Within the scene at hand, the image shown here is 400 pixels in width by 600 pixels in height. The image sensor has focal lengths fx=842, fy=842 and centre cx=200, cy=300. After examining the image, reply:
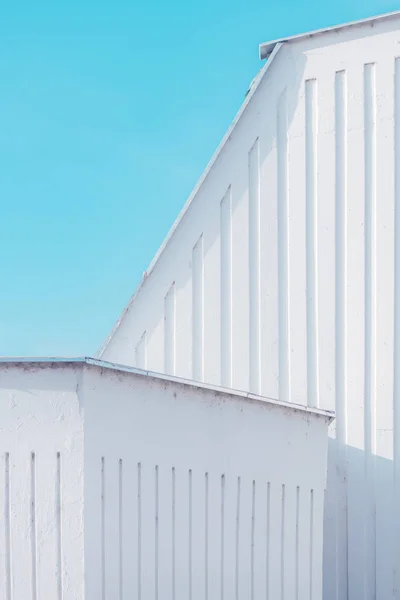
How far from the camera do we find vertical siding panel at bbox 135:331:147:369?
717cm

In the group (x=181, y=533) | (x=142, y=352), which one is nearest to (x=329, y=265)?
(x=142, y=352)

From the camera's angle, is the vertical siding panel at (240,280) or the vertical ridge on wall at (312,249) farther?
the vertical siding panel at (240,280)

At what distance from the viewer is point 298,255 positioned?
6.60 meters

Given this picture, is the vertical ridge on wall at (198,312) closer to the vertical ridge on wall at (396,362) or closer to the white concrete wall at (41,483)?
the vertical ridge on wall at (396,362)

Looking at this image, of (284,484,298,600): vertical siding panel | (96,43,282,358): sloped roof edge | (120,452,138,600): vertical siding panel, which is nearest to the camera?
(120,452,138,600): vertical siding panel

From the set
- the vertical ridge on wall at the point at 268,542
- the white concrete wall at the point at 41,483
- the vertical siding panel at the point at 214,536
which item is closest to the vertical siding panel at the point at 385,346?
the vertical ridge on wall at the point at 268,542

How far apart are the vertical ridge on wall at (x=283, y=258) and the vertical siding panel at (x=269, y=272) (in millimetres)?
32

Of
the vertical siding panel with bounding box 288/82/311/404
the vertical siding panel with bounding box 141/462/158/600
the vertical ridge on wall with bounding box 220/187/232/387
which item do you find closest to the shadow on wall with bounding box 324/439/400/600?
the vertical siding panel with bounding box 288/82/311/404

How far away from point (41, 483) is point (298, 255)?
11.0ft

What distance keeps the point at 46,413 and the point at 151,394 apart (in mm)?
585

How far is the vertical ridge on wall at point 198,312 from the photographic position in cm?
689

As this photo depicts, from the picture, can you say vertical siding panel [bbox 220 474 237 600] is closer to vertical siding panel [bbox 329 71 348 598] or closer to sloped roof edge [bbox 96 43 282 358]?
vertical siding panel [bbox 329 71 348 598]

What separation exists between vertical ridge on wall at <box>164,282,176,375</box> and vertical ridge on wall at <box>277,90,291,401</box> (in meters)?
0.93

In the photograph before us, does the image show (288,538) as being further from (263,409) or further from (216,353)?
(216,353)
